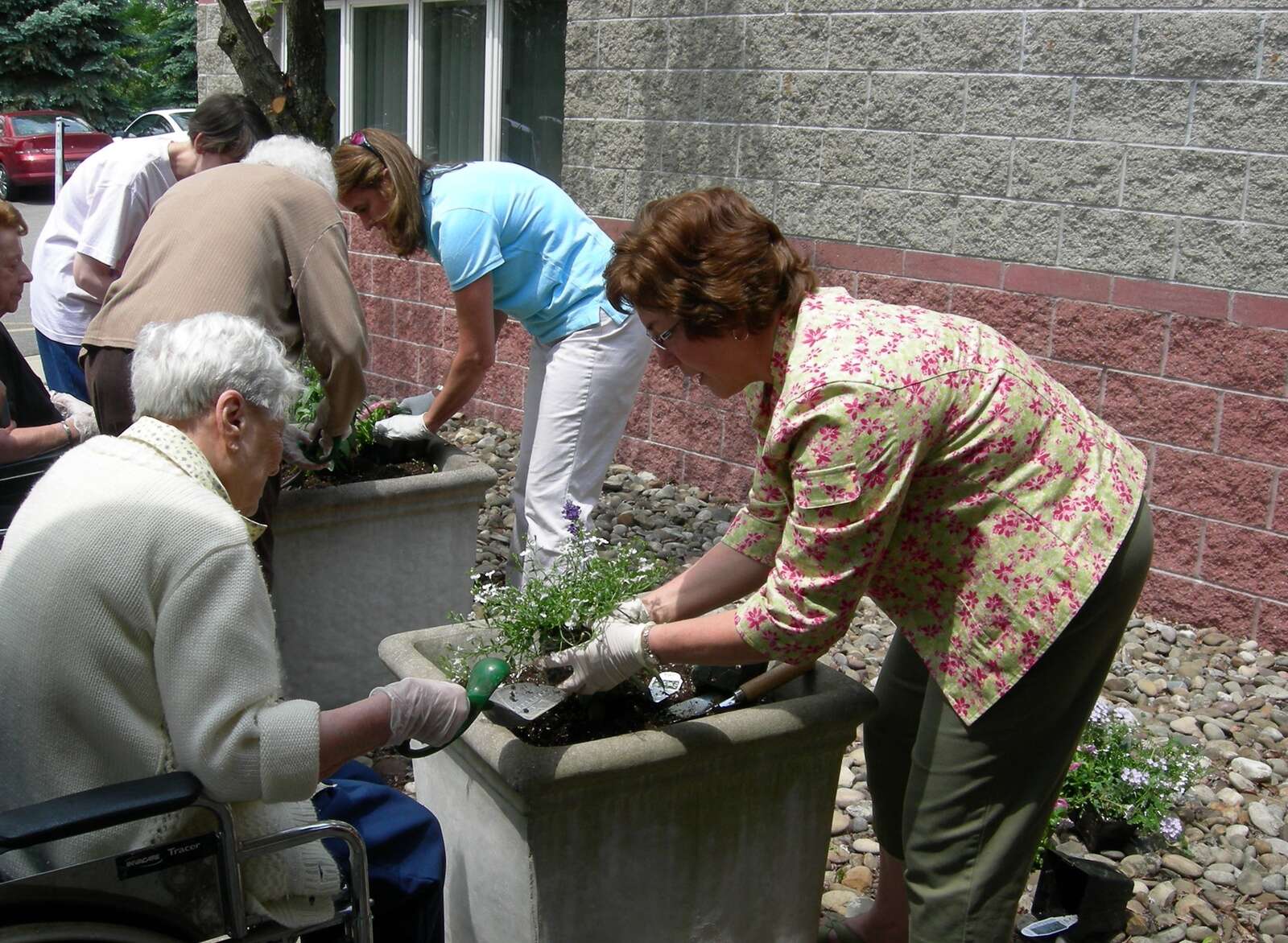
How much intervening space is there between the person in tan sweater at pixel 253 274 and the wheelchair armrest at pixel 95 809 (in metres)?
1.62

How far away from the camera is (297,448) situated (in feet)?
12.7

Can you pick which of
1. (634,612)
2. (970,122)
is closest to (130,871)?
(634,612)

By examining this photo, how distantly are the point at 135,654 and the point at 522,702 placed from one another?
0.76 m

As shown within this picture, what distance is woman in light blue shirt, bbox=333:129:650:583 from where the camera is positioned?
13.0 ft

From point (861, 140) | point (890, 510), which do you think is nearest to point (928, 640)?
point (890, 510)

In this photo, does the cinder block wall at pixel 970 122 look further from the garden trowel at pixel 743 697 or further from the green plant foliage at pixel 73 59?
the green plant foliage at pixel 73 59

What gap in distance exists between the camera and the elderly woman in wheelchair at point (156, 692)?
1.97m

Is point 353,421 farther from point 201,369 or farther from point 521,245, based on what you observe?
point 201,369

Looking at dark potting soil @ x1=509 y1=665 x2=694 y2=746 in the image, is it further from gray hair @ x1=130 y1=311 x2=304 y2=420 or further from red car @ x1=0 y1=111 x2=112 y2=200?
red car @ x1=0 y1=111 x2=112 y2=200

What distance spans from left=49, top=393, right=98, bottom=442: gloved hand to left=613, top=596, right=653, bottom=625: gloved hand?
74.9 inches

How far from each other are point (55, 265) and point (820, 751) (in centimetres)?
368

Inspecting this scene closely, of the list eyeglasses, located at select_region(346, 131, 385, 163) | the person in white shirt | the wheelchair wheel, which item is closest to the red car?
the person in white shirt

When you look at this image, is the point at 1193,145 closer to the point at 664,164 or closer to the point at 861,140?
the point at 861,140

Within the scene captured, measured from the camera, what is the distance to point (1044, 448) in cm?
223
